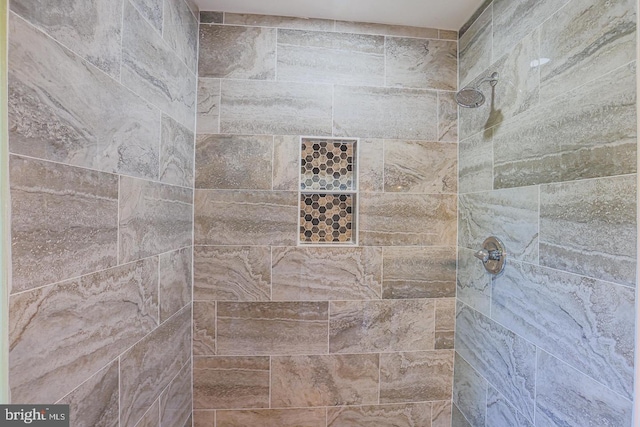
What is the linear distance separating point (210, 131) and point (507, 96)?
4.43 ft

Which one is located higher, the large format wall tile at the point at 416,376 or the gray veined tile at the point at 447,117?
the gray veined tile at the point at 447,117

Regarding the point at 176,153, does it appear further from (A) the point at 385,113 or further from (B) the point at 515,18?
(B) the point at 515,18

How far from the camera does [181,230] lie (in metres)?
1.31

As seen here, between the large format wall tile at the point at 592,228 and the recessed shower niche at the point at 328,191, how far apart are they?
815 mm

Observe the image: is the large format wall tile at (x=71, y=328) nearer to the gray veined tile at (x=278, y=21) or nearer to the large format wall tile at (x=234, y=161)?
the large format wall tile at (x=234, y=161)

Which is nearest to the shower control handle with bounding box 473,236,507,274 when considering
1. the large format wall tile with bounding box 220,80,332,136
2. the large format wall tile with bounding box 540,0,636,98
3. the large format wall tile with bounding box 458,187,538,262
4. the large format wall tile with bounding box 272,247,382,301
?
the large format wall tile with bounding box 458,187,538,262

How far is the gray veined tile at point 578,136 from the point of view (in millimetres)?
746

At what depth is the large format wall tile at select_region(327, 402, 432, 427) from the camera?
4.91ft

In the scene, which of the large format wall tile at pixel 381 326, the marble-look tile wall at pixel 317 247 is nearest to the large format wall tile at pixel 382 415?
the marble-look tile wall at pixel 317 247

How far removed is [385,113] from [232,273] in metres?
1.14

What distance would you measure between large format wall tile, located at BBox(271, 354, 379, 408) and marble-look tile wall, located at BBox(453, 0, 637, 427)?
0.49 meters

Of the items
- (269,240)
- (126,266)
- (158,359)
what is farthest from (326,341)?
(126,266)

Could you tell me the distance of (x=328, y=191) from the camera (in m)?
1.51

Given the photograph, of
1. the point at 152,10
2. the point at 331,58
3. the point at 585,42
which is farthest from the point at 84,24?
the point at 585,42
